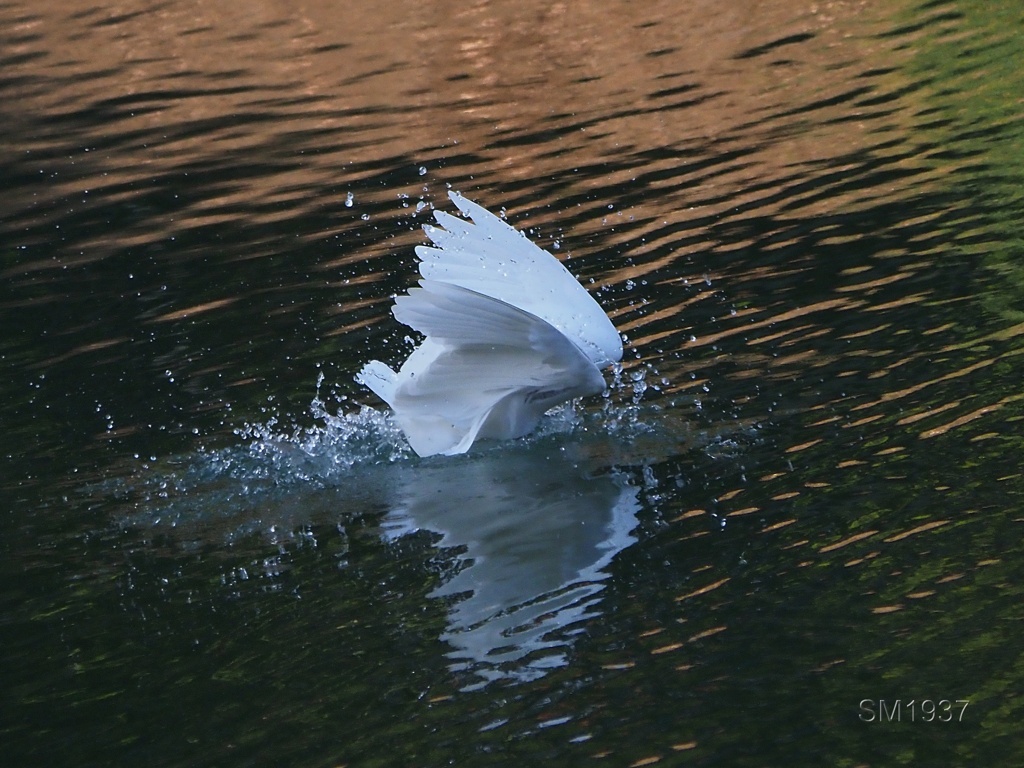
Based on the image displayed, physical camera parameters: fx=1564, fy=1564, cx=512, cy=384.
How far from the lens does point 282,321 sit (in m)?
13.2

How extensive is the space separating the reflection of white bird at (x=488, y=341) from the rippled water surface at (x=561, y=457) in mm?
369

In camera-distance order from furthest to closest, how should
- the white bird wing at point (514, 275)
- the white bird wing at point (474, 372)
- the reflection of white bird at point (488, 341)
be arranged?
the white bird wing at point (514, 275) < the reflection of white bird at point (488, 341) < the white bird wing at point (474, 372)

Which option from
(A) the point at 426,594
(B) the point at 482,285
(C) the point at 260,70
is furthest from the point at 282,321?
(C) the point at 260,70

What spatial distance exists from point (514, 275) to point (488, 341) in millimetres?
608

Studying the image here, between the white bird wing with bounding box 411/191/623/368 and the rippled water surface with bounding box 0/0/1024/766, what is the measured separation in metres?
0.89

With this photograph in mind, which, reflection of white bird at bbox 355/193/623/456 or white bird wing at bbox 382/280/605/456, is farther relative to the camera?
reflection of white bird at bbox 355/193/623/456

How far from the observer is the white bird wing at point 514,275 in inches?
357

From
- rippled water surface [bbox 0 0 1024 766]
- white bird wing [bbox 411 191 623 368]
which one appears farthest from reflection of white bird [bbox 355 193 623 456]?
rippled water surface [bbox 0 0 1024 766]

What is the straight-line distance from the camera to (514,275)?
947 centimetres

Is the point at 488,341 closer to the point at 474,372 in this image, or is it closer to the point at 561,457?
the point at 474,372

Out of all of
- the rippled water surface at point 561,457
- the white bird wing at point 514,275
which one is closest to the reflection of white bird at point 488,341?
the white bird wing at point 514,275

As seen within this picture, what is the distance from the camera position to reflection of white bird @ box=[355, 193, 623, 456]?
8.76 m

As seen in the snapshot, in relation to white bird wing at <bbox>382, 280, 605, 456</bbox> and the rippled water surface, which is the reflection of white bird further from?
the rippled water surface

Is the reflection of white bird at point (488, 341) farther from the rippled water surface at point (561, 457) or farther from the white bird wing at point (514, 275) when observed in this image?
the rippled water surface at point (561, 457)
